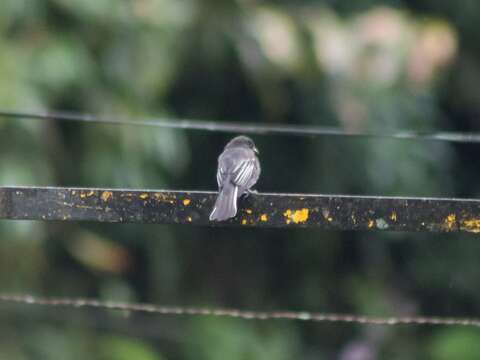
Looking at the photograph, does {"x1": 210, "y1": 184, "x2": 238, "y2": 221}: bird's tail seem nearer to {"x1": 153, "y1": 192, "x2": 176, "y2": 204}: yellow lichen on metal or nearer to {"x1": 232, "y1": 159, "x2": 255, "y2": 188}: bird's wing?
{"x1": 153, "y1": 192, "x2": 176, "y2": 204}: yellow lichen on metal

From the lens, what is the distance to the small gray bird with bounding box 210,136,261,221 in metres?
4.79

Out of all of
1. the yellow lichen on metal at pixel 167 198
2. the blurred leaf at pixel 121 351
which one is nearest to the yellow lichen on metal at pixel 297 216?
the yellow lichen on metal at pixel 167 198

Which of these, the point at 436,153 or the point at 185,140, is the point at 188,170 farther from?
the point at 436,153

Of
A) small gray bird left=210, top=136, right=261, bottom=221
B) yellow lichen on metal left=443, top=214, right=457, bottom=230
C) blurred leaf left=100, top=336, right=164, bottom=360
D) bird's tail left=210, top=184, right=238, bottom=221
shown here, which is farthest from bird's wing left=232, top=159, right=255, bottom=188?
blurred leaf left=100, top=336, right=164, bottom=360

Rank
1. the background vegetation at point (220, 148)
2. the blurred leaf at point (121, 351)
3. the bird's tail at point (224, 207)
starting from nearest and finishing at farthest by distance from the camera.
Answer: the bird's tail at point (224, 207)
the background vegetation at point (220, 148)
the blurred leaf at point (121, 351)

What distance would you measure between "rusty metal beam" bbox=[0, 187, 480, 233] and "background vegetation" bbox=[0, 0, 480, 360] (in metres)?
4.18

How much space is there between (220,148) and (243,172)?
7.46 meters

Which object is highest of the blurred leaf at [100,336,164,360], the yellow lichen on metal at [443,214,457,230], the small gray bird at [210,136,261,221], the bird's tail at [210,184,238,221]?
the yellow lichen on metal at [443,214,457,230]

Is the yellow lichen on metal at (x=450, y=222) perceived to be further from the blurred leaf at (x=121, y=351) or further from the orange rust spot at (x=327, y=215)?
the blurred leaf at (x=121, y=351)

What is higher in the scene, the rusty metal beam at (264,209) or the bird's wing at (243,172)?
the rusty metal beam at (264,209)

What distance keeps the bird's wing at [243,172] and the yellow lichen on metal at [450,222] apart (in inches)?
43.2

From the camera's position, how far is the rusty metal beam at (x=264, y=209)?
4.75 meters

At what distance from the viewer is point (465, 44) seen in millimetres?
14164

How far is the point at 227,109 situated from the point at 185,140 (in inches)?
20.2
